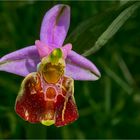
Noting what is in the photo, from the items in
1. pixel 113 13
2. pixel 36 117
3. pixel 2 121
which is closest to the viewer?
pixel 36 117

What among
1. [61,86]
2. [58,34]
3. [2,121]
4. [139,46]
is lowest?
[2,121]

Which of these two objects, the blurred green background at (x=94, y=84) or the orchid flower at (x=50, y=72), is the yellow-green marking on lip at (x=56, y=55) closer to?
the orchid flower at (x=50, y=72)

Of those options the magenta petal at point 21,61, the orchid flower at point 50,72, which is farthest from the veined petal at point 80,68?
the magenta petal at point 21,61

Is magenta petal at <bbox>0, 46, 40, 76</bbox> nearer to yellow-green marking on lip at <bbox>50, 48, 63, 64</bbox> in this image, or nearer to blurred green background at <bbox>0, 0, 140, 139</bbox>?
yellow-green marking on lip at <bbox>50, 48, 63, 64</bbox>

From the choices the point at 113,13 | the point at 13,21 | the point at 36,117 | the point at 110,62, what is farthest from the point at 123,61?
the point at 36,117

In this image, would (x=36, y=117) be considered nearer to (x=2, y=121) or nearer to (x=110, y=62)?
(x=2, y=121)

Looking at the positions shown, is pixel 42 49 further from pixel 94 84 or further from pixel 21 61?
pixel 94 84

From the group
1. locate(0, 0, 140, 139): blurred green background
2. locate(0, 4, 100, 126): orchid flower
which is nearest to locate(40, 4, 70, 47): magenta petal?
locate(0, 4, 100, 126): orchid flower
